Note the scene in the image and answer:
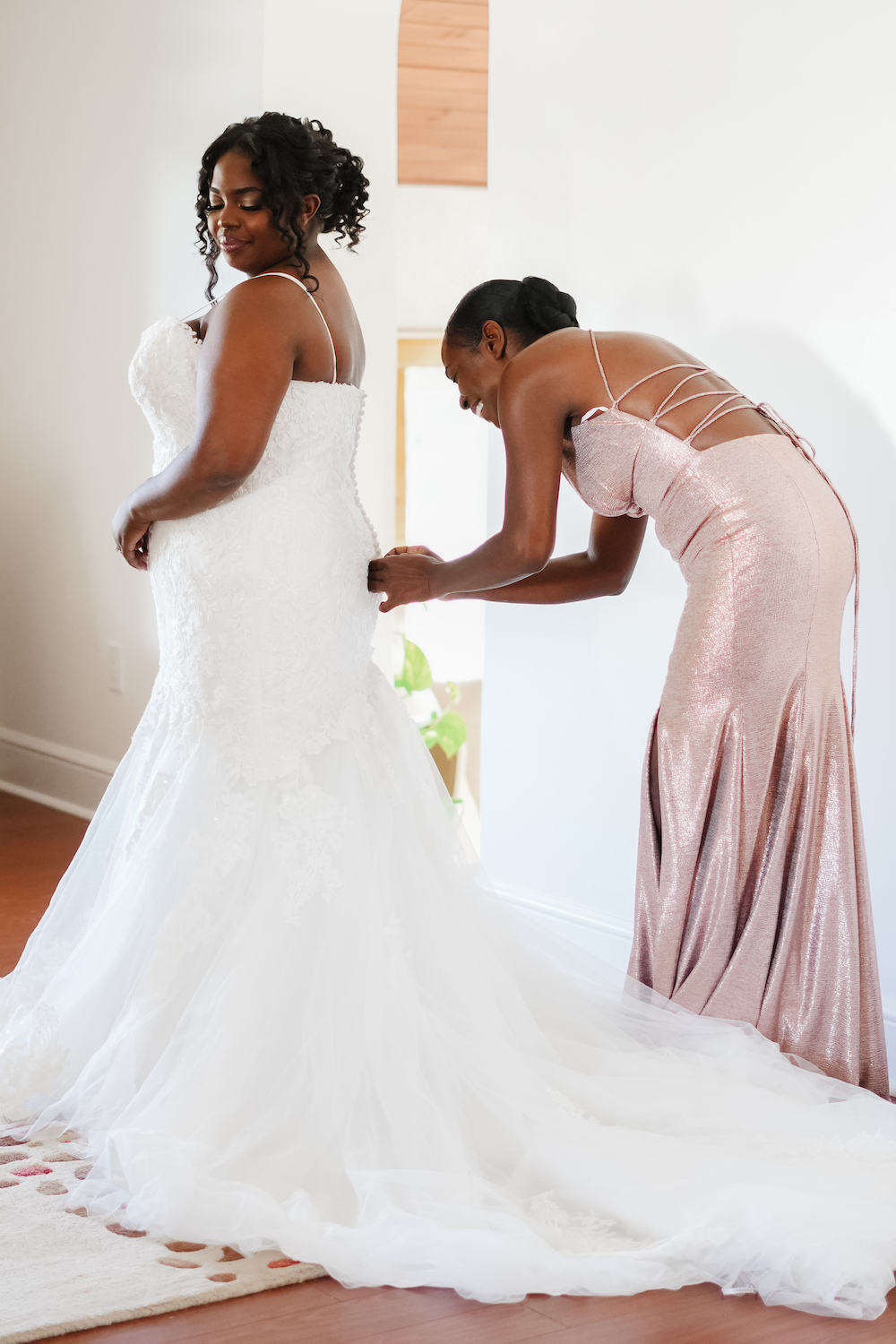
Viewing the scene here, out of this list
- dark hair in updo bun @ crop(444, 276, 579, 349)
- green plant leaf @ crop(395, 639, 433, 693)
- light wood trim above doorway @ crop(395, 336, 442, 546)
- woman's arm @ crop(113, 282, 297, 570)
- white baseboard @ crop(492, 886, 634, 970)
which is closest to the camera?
woman's arm @ crop(113, 282, 297, 570)

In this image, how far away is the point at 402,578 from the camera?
2.13 meters

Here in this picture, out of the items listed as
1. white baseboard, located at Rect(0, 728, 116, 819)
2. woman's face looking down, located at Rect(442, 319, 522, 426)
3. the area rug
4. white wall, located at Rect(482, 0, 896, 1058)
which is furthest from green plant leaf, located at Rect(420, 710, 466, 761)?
the area rug

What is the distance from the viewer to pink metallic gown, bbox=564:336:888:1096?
200cm

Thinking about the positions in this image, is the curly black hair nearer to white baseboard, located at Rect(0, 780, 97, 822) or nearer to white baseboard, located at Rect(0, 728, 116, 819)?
white baseboard, located at Rect(0, 728, 116, 819)

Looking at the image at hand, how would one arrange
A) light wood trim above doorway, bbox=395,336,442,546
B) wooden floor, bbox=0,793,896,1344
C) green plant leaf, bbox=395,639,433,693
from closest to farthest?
wooden floor, bbox=0,793,896,1344 < green plant leaf, bbox=395,639,433,693 < light wood trim above doorway, bbox=395,336,442,546

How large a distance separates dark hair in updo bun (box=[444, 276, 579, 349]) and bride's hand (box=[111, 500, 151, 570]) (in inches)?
22.1

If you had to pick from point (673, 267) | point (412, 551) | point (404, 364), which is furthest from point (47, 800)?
point (673, 267)

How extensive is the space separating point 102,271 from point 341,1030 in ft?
9.99

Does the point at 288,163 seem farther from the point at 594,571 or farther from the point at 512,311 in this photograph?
the point at 594,571

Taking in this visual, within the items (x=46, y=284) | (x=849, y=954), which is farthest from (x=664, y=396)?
(x=46, y=284)

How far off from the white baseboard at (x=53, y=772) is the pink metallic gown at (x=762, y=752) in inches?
105

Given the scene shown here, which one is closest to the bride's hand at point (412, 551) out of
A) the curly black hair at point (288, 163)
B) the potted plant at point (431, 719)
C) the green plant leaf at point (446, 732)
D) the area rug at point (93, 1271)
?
the curly black hair at point (288, 163)

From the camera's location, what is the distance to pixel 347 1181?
1.69 m

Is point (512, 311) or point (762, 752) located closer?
point (762, 752)
